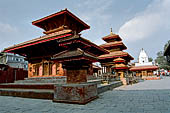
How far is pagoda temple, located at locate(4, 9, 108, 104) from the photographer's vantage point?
5.06 metres

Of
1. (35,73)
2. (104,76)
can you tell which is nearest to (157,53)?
(104,76)

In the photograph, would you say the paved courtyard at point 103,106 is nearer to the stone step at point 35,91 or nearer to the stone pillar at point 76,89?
the stone pillar at point 76,89

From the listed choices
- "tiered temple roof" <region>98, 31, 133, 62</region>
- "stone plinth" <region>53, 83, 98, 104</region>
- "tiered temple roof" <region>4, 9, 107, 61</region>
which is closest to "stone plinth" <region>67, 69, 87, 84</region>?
"stone plinth" <region>53, 83, 98, 104</region>

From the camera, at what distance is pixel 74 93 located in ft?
16.1

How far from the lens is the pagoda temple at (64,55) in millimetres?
5060

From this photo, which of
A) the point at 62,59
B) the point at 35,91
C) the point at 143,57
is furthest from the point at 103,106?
the point at 143,57

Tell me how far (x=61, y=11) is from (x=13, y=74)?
943 centimetres

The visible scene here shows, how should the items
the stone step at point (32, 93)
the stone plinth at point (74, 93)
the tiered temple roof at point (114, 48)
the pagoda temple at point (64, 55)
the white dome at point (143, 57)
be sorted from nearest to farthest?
1. the stone plinth at point (74, 93)
2. the pagoda temple at point (64, 55)
3. the stone step at point (32, 93)
4. the tiered temple roof at point (114, 48)
5. the white dome at point (143, 57)

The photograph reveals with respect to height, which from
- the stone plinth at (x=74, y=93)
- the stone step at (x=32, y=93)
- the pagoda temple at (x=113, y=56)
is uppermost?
the pagoda temple at (x=113, y=56)

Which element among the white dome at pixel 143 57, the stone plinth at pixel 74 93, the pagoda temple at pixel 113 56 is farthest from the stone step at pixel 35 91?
the white dome at pixel 143 57

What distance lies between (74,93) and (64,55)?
1800mm

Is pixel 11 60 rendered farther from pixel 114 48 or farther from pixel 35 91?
pixel 35 91

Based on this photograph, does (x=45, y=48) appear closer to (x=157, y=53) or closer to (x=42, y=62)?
(x=42, y=62)

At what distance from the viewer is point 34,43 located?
371 inches
